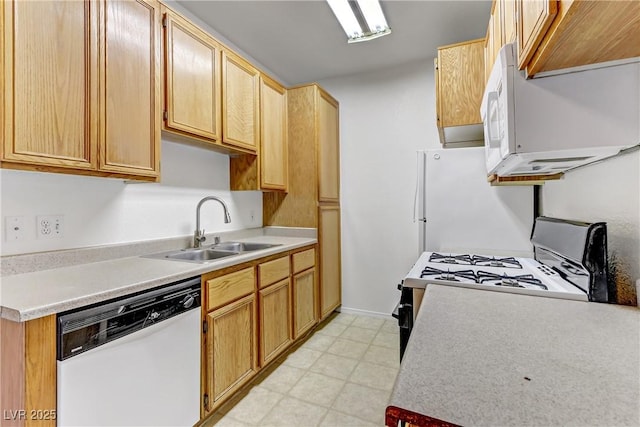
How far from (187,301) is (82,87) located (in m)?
1.05

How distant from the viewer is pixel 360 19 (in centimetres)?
226

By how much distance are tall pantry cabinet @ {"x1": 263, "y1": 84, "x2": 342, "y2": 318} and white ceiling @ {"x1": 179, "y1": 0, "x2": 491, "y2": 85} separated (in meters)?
0.35

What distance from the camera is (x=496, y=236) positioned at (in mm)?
2074

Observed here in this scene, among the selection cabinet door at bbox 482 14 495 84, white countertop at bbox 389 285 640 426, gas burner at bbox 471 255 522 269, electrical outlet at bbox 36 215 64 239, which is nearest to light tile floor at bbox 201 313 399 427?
gas burner at bbox 471 255 522 269

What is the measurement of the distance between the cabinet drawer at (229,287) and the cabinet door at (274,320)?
0.56 feet

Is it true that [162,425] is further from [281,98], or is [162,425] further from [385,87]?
[385,87]

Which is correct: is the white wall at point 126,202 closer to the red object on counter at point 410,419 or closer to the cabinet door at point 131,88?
the cabinet door at point 131,88

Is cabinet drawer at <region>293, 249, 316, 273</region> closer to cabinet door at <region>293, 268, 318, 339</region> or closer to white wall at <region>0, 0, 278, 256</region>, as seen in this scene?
cabinet door at <region>293, 268, 318, 339</region>

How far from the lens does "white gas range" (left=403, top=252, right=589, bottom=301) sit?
3.91ft

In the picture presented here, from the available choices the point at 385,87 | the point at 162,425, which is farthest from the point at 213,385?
the point at 385,87

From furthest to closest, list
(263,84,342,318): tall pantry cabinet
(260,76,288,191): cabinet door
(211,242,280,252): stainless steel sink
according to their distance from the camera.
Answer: (263,84,342,318): tall pantry cabinet < (260,76,288,191): cabinet door < (211,242,280,252): stainless steel sink

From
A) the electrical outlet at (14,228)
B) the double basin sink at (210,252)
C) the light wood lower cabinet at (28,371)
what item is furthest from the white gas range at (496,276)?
the electrical outlet at (14,228)

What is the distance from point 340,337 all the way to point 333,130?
6.62 ft

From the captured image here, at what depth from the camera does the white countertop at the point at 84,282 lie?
957 mm
